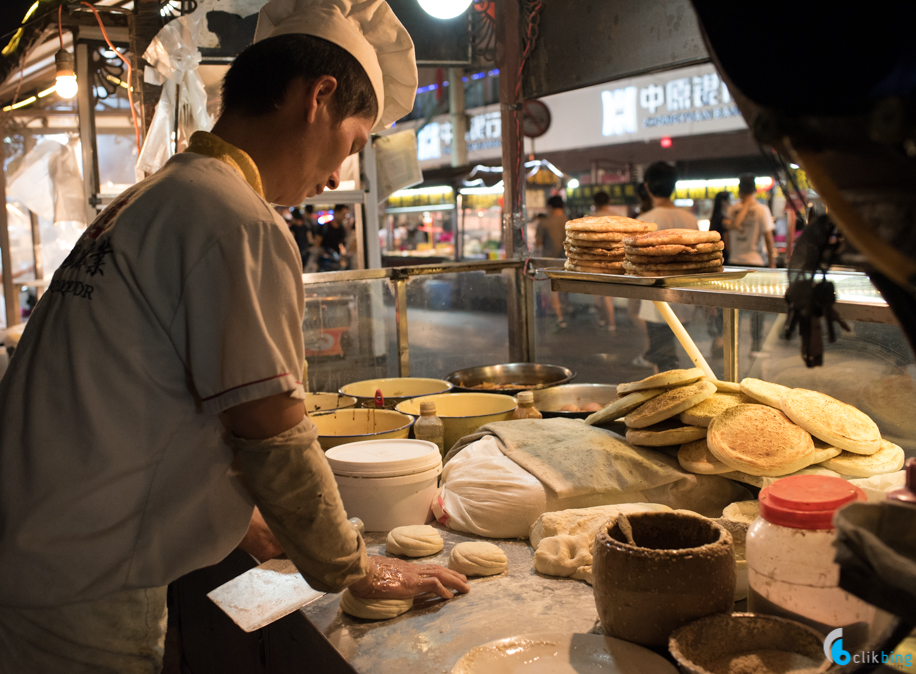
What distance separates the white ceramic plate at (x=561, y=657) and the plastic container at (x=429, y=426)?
1.14 meters

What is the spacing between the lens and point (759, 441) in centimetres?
194

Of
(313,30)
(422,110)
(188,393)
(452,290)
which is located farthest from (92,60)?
(422,110)

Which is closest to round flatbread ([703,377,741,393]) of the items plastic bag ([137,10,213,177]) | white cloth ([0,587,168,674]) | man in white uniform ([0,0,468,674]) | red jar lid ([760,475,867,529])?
red jar lid ([760,475,867,529])

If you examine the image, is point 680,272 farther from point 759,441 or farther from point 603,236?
point 759,441

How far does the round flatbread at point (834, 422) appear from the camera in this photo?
6.21 feet

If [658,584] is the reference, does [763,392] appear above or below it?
above

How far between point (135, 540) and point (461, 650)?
0.66 m

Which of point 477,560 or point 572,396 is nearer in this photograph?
point 477,560

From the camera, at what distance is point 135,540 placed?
4.10 ft

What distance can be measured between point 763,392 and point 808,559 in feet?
3.26

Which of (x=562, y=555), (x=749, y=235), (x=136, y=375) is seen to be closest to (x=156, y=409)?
(x=136, y=375)

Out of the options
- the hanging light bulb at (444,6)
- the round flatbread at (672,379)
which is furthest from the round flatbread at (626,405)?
the hanging light bulb at (444,6)

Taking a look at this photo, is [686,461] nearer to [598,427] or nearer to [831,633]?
[598,427]

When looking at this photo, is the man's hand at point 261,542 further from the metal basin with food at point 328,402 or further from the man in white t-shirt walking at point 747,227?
the man in white t-shirt walking at point 747,227
